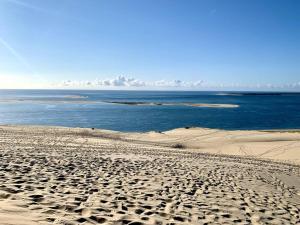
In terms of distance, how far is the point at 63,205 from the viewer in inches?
287

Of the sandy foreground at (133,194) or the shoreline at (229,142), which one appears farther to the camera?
the shoreline at (229,142)

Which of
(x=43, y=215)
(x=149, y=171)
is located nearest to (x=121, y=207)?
(x=43, y=215)

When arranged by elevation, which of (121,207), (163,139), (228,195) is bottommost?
(163,139)

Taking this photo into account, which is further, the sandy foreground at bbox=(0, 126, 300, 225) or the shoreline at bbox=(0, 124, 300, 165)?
the shoreline at bbox=(0, 124, 300, 165)

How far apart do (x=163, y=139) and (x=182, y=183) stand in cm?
2679

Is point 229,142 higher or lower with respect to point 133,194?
lower

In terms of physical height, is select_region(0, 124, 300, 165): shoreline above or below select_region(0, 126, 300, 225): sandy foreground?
Result: below

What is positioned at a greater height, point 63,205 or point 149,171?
point 63,205

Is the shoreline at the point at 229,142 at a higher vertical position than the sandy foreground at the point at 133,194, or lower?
lower

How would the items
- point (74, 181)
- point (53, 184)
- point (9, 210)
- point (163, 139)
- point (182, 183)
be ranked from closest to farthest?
point (9, 210) < point (53, 184) < point (74, 181) < point (182, 183) < point (163, 139)

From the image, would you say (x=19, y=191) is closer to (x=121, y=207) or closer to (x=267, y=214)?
(x=121, y=207)

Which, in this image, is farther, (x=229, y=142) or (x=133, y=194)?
(x=229, y=142)

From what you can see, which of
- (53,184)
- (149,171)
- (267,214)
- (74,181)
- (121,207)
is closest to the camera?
(121,207)

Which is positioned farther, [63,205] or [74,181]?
[74,181]
